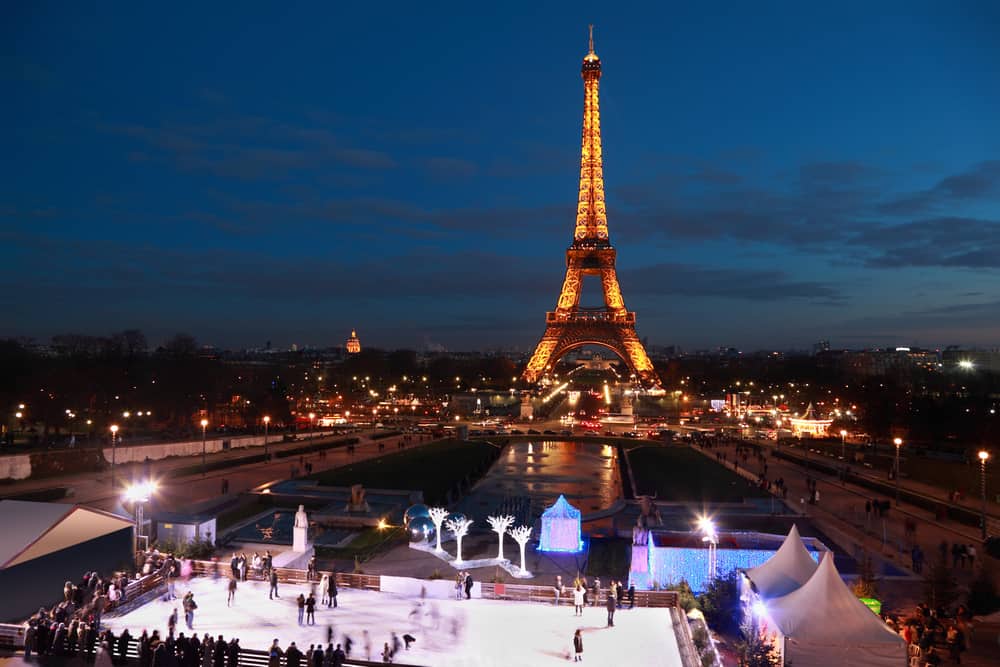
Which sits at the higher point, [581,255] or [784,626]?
[581,255]

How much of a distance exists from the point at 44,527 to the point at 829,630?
18.7 metres

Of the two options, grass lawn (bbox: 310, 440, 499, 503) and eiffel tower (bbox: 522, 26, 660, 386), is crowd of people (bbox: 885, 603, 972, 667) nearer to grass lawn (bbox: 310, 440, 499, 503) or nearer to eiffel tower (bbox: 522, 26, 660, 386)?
grass lawn (bbox: 310, 440, 499, 503)

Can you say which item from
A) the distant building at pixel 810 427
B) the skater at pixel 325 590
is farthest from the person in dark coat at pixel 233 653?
the distant building at pixel 810 427

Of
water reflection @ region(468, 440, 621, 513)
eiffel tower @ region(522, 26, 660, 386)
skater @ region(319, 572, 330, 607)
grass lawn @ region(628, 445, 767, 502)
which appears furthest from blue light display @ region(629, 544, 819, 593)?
eiffel tower @ region(522, 26, 660, 386)

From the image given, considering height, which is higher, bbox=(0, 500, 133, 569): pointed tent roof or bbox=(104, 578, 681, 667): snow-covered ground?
bbox=(0, 500, 133, 569): pointed tent roof

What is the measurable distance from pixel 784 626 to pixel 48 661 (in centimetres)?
1513

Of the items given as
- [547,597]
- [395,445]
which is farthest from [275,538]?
[395,445]

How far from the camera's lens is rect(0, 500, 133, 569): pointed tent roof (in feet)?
56.3

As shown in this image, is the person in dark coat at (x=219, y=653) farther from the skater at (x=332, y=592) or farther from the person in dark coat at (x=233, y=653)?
the skater at (x=332, y=592)

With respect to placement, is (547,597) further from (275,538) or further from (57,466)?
(57,466)

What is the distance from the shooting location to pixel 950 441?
177 feet

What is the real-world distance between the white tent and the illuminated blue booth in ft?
37.1

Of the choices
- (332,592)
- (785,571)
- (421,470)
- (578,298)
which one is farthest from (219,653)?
(578,298)

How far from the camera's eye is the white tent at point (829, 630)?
14375 millimetres
